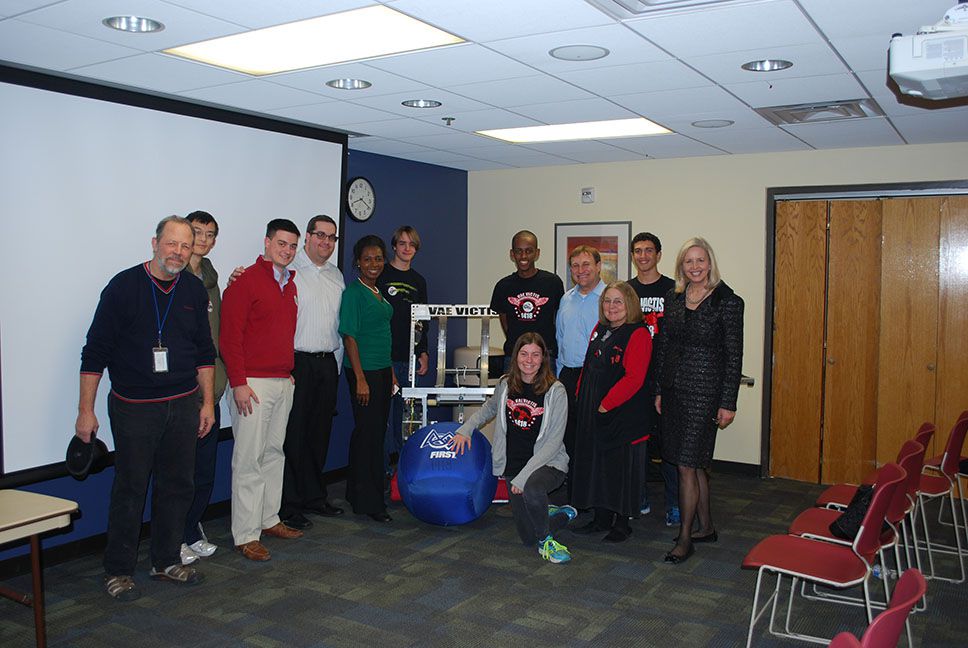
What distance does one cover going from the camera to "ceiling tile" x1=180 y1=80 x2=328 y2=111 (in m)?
4.07

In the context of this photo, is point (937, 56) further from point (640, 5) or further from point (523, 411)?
point (523, 411)

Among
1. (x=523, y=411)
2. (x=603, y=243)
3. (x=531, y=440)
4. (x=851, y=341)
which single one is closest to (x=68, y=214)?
(x=523, y=411)

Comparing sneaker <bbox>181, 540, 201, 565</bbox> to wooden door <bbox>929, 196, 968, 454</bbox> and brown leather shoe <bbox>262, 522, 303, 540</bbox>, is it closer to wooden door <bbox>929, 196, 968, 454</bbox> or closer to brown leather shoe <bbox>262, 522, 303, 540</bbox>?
brown leather shoe <bbox>262, 522, 303, 540</bbox>

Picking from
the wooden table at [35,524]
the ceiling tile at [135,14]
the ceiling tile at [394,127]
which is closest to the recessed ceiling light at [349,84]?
the ceiling tile at [394,127]

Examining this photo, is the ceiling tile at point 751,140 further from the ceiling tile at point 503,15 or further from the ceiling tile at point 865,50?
the ceiling tile at point 503,15

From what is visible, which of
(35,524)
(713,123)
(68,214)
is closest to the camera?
(35,524)

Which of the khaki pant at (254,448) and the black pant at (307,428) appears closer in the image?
the khaki pant at (254,448)

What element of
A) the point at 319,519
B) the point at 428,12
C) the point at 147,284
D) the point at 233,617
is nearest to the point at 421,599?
the point at 233,617

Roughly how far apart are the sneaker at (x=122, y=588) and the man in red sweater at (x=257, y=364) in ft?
2.04

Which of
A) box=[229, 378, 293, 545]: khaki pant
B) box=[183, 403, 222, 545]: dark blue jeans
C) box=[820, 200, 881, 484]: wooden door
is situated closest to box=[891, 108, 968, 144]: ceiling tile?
box=[820, 200, 881, 484]: wooden door

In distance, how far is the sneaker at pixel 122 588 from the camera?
363 centimetres

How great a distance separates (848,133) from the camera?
519 cm

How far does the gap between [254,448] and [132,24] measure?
2.13m

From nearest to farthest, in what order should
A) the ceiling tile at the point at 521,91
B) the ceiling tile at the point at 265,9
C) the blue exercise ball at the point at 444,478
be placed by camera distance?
the ceiling tile at the point at 265,9 → the ceiling tile at the point at 521,91 → the blue exercise ball at the point at 444,478
